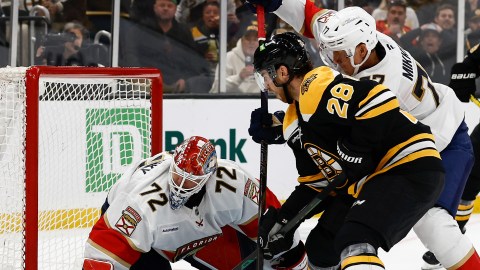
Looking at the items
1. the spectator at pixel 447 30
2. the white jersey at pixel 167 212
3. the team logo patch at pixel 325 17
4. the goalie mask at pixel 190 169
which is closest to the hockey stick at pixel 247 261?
the white jersey at pixel 167 212

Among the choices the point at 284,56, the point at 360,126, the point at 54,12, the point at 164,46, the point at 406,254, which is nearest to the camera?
the point at 360,126

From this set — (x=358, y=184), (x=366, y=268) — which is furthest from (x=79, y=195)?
(x=366, y=268)

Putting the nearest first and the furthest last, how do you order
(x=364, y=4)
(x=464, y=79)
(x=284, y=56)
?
1. (x=284, y=56)
2. (x=464, y=79)
3. (x=364, y=4)

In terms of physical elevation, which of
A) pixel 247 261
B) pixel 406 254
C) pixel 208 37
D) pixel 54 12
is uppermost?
pixel 54 12

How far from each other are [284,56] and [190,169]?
435mm

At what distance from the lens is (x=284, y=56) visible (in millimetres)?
3238

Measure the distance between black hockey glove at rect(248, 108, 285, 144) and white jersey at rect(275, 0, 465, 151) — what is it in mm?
340

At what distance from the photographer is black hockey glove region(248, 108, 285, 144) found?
11.8 ft

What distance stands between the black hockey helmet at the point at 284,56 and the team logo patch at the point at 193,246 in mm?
606

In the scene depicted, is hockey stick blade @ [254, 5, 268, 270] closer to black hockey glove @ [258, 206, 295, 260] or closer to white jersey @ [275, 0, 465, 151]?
black hockey glove @ [258, 206, 295, 260]

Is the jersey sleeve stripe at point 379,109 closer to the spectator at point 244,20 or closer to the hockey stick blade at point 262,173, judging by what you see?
the hockey stick blade at point 262,173

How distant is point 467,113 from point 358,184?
109 inches

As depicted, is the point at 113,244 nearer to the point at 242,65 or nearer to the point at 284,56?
the point at 284,56

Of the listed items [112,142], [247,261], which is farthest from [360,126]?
[112,142]
